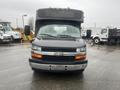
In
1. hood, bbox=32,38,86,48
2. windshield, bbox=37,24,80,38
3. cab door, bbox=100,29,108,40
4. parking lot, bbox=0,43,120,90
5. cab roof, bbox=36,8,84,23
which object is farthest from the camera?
cab door, bbox=100,29,108,40

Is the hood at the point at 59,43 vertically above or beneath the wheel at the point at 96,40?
above

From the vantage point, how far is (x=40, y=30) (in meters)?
9.56

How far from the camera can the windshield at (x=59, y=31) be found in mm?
9047

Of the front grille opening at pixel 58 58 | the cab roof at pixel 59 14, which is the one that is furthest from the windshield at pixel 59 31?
the front grille opening at pixel 58 58

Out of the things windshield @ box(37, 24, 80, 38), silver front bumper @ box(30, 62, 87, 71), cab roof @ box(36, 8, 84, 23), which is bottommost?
→ silver front bumper @ box(30, 62, 87, 71)

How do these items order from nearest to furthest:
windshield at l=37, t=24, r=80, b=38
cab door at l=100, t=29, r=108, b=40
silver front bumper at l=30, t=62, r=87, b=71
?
silver front bumper at l=30, t=62, r=87, b=71 → windshield at l=37, t=24, r=80, b=38 → cab door at l=100, t=29, r=108, b=40

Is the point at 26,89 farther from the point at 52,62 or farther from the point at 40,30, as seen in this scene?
the point at 40,30

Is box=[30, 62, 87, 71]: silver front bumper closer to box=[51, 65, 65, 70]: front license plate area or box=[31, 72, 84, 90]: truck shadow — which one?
box=[51, 65, 65, 70]: front license plate area

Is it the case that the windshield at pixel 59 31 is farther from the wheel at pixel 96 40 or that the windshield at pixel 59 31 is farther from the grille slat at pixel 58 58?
the wheel at pixel 96 40

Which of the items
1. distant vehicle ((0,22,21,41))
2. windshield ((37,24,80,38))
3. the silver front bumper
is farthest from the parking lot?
distant vehicle ((0,22,21,41))

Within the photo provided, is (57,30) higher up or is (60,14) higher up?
(60,14)

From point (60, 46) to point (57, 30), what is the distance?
151 cm

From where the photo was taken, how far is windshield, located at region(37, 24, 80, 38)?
905 centimetres

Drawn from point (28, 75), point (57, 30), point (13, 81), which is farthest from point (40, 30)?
point (13, 81)
